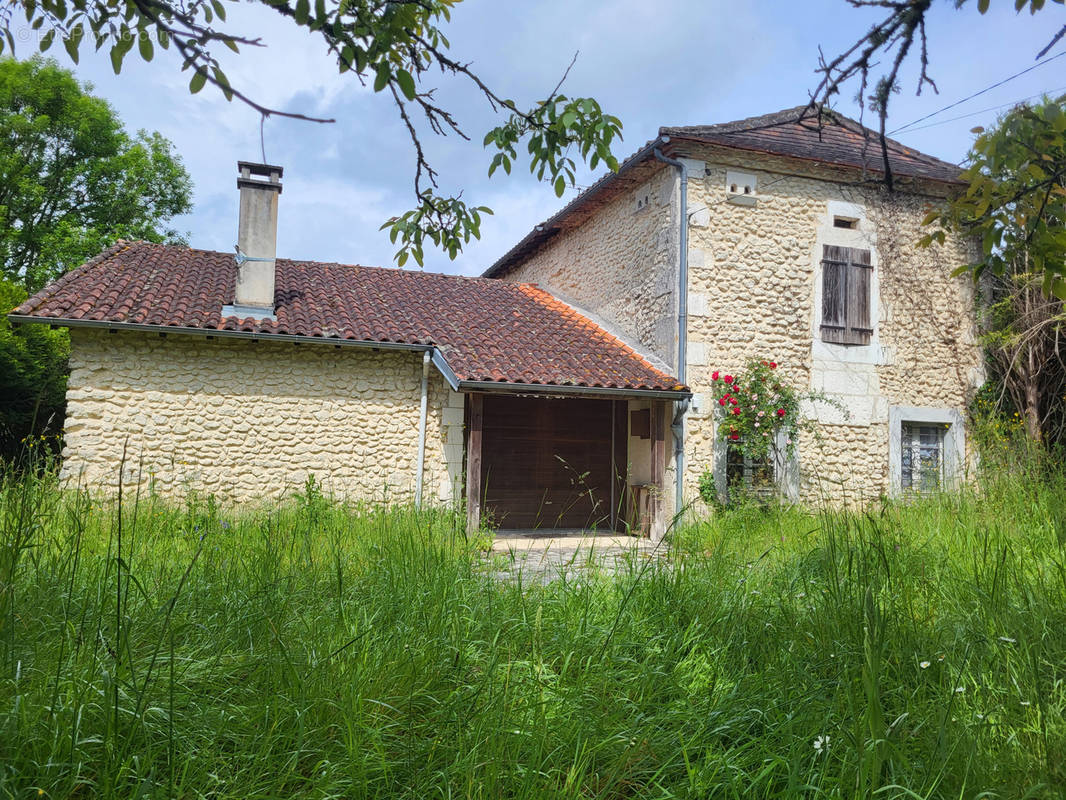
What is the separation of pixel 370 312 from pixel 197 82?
Result: 8367mm

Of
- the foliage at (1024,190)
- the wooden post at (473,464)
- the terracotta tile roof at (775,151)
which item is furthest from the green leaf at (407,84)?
the terracotta tile roof at (775,151)

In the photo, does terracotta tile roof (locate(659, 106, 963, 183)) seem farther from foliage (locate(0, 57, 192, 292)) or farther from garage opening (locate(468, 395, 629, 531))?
foliage (locate(0, 57, 192, 292))

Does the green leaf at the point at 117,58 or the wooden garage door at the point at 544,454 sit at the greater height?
the green leaf at the point at 117,58

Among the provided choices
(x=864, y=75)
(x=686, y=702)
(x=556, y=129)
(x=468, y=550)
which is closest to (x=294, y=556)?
(x=468, y=550)

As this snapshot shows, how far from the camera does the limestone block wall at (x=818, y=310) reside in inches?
376

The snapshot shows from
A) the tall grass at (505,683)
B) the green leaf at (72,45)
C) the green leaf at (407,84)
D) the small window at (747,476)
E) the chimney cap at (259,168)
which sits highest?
the chimney cap at (259,168)

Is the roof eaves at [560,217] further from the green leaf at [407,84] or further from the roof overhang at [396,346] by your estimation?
the green leaf at [407,84]

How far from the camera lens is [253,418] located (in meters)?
8.79

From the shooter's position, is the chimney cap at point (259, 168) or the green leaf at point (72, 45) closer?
the green leaf at point (72, 45)

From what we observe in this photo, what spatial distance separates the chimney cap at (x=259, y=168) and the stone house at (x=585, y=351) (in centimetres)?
3

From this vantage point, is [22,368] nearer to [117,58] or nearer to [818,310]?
[117,58]

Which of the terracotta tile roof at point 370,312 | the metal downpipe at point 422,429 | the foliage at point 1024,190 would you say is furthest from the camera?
the metal downpipe at point 422,429

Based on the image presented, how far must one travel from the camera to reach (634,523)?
397 inches

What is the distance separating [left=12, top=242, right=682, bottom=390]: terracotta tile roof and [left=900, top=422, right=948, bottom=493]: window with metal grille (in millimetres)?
4026
